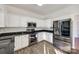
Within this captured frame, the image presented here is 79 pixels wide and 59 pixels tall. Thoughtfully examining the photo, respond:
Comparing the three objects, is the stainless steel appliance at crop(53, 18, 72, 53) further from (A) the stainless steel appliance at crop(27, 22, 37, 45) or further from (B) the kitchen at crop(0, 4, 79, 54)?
(A) the stainless steel appliance at crop(27, 22, 37, 45)

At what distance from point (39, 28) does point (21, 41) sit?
0.31 m

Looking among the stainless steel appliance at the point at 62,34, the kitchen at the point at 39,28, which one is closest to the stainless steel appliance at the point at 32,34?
the kitchen at the point at 39,28

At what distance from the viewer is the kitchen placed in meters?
0.98

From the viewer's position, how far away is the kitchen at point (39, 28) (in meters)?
0.98

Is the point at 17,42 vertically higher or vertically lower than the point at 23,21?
lower

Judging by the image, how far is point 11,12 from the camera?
101 centimetres

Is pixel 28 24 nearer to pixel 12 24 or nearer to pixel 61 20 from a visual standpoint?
pixel 12 24

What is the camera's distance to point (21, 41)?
116cm

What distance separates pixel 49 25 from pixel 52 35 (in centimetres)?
14

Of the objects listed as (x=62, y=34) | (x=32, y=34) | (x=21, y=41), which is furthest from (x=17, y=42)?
(x=62, y=34)

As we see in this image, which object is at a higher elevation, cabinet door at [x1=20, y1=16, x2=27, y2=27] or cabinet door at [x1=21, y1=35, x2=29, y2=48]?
cabinet door at [x1=20, y1=16, x2=27, y2=27]

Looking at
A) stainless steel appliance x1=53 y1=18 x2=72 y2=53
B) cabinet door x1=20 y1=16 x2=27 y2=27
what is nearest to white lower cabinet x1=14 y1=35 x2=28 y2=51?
cabinet door x1=20 y1=16 x2=27 y2=27

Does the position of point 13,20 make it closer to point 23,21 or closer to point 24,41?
point 23,21

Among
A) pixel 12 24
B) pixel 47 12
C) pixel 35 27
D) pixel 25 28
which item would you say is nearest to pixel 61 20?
pixel 47 12
